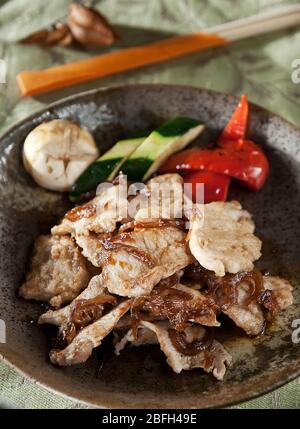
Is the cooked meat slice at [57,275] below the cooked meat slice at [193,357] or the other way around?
the other way around

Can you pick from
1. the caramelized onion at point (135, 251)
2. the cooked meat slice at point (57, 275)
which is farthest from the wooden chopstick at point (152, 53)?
the caramelized onion at point (135, 251)

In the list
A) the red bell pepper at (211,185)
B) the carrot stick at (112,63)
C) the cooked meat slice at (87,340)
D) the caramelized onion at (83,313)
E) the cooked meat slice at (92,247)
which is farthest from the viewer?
the carrot stick at (112,63)

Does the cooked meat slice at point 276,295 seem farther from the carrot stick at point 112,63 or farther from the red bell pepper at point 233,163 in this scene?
the carrot stick at point 112,63

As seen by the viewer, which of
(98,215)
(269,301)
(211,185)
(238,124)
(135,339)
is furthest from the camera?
(238,124)

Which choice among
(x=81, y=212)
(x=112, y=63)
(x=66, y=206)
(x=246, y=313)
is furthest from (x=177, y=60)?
(x=246, y=313)

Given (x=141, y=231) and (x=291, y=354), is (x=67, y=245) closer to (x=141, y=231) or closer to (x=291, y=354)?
(x=141, y=231)

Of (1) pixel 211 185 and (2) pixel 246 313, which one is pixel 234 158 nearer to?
(1) pixel 211 185
